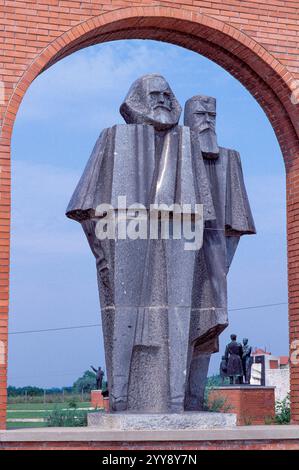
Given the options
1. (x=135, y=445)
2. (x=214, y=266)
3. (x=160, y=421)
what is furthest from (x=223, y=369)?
(x=135, y=445)

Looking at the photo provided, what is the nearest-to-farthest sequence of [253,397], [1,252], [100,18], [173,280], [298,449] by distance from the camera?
1. [298,449]
2. [173,280]
3. [1,252]
4. [100,18]
5. [253,397]

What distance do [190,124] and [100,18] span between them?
1361mm

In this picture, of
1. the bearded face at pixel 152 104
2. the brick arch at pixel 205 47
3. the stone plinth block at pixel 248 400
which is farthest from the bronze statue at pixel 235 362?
the bearded face at pixel 152 104

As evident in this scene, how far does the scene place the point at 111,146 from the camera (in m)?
6.87

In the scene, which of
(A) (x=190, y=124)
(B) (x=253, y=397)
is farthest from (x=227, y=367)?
(A) (x=190, y=124)

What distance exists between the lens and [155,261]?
6.80 metres

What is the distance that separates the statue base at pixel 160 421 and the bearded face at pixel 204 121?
211 cm

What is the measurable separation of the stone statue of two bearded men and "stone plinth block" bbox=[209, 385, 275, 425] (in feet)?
27.6

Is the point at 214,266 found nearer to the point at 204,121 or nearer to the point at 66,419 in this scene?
A: the point at 204,121

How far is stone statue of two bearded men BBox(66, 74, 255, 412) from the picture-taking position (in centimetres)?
667

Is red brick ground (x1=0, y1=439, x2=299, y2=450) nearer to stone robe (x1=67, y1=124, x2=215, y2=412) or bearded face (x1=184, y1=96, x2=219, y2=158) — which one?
stone robe (x1=67, y1=124, x2=215, y2=412)

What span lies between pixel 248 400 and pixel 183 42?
28.5ft

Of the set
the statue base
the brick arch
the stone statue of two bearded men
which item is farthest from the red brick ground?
the brick arch

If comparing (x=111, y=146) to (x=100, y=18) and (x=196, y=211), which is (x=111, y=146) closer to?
(x=196, y=211)
